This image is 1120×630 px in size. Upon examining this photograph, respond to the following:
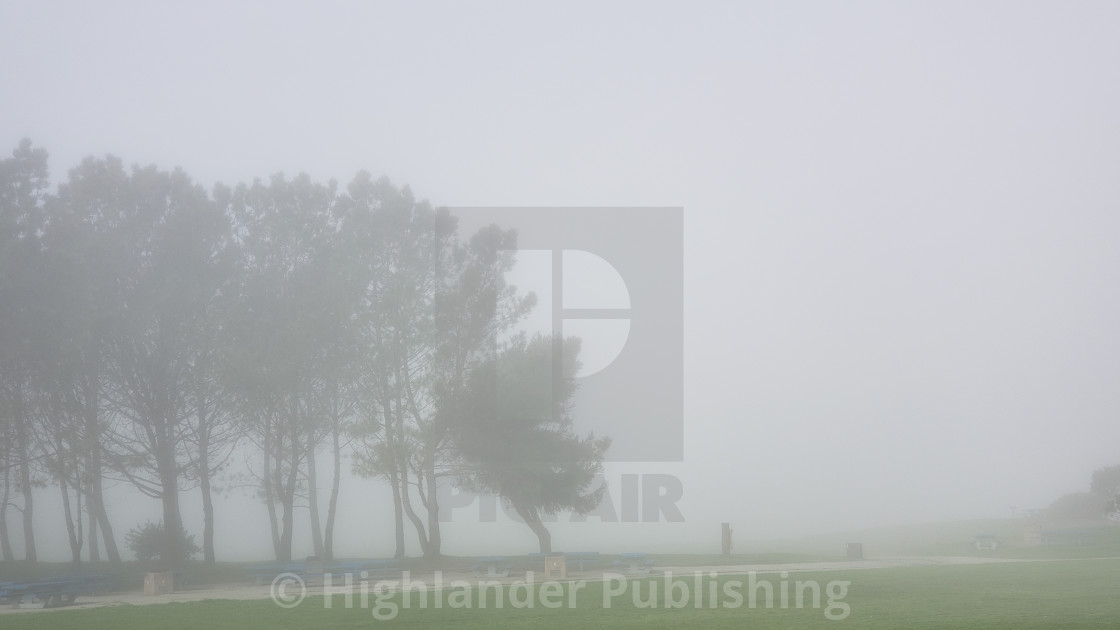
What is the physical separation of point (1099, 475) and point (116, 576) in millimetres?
70077

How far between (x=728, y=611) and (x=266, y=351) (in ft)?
73.7

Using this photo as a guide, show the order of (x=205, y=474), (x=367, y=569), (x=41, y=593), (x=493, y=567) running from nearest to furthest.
Result: (x=41, y=593)
(x=367, y=569)
(x=493, y=567)
(x=205, y=474)

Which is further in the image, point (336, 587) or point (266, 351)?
point (266, 351)

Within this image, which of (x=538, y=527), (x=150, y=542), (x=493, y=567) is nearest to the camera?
(x=493, y=567)

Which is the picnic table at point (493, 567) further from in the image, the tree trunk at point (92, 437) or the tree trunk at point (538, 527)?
the tree trunk at point (92, 437)

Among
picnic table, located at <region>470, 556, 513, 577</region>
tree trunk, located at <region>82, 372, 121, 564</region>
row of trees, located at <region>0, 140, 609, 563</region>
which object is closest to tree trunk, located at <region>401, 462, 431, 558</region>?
row of trees, located at <region>0, 140, 609, 563</region>

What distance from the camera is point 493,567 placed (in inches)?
1237

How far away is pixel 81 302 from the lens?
3322 cm

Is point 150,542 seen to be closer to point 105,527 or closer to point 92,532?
point 105,527

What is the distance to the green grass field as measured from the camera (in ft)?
53.1

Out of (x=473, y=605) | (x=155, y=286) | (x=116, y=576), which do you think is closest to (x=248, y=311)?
(x=155, y=286)

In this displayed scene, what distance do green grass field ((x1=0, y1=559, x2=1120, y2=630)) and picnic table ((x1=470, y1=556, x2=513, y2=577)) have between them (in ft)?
21.4

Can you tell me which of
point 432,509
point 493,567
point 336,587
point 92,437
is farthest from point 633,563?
point 92,437

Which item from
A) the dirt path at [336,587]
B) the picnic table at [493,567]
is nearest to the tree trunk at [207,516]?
the dirt path at [336,587]
